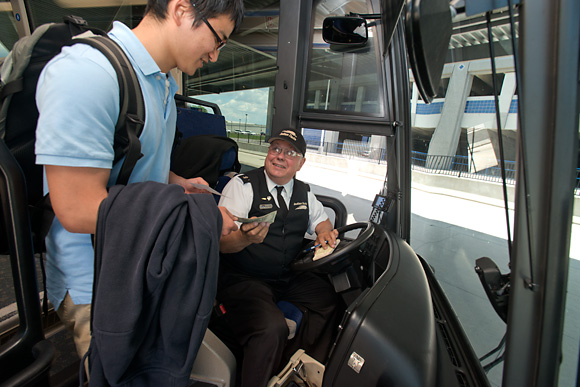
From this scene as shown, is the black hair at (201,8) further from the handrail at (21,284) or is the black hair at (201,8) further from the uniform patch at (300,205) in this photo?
the uniform patch at (300,205)

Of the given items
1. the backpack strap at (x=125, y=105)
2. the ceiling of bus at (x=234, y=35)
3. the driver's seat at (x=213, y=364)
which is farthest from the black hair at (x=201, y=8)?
the ceiling of bus at (x=234, y=35)

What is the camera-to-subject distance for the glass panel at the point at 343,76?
1.86 metres

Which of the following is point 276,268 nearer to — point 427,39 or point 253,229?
point 253,229

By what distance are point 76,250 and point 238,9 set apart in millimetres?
879

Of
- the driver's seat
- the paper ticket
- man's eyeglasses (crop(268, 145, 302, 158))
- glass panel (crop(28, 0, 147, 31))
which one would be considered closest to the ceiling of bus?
glass panel (crop(28, 0, 147, 31))

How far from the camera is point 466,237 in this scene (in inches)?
105

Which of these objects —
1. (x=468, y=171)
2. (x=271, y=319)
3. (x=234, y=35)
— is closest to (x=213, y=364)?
(x=271, y=319)

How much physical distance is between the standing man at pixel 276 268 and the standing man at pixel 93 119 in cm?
67

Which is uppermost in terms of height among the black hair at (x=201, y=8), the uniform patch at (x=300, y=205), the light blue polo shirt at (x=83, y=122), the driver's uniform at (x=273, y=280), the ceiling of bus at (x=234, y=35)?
the ceiling of bus at (x=234, y=35)

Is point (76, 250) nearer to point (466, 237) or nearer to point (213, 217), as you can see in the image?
point (213, 217)

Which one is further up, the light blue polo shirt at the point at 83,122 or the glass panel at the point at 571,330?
the light blue polo shirt at the point at 83,122

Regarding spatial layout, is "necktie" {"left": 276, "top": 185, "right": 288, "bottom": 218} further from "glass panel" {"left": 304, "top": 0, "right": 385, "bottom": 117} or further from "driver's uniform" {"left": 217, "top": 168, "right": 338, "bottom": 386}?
"glass panel" {"left": 304, "top": 0, "right": 385, "bottom": 117}

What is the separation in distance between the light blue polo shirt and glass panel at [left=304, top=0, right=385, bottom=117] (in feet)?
4.29

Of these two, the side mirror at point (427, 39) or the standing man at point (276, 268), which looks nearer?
the side mirror at point (427, 39)
